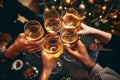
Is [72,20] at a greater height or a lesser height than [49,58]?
greater

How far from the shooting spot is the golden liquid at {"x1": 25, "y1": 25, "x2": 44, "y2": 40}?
143cm

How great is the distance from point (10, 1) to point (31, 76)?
0.92 m

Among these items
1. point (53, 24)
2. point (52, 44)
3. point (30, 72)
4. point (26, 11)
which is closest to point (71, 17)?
point (53, 24)

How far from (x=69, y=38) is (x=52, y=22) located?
24 centimetres

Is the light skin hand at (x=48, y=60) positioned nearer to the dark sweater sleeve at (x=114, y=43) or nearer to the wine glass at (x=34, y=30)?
the wine glass at (x=34, y=30)

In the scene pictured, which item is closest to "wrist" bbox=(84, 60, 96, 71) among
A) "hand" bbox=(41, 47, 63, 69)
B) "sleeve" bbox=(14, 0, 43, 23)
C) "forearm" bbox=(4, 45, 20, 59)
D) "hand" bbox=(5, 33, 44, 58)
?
"hand" bbox=(41, 47, 63, 69)

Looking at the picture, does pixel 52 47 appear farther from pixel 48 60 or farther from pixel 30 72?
pixel 30 72

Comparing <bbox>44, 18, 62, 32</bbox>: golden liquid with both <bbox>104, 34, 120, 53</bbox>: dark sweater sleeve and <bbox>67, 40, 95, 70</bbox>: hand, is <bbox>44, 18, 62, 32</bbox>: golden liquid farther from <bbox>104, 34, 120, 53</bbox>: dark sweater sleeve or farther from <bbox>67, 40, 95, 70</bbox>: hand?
<bbox>104, 34, 120, 53</bbox>: dark sweater sleeve

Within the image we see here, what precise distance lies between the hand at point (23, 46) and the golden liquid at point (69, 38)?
0.58 feet

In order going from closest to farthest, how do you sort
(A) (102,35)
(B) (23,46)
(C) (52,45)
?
(C) (52,45)
(B) (23,46)
(A) (102,35)

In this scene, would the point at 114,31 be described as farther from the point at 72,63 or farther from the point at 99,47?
the point at 72,63

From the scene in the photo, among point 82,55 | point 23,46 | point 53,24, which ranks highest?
point 53,24

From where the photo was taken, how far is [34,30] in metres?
1.54

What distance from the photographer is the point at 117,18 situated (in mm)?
2365
